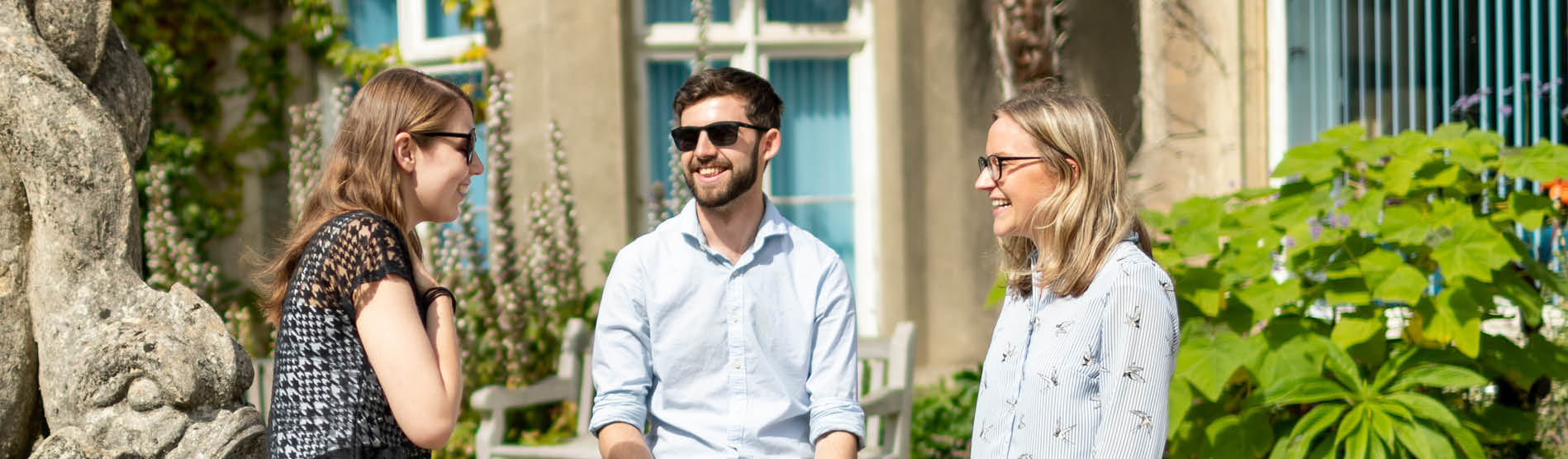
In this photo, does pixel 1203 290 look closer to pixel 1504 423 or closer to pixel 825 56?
pixel 1504 423

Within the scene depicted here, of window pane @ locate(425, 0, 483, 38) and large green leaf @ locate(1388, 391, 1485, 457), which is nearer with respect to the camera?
large green leaf @ locate(1388, 391, 1485, 457)

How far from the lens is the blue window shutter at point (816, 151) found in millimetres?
6945

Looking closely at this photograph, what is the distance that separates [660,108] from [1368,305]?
159 inches

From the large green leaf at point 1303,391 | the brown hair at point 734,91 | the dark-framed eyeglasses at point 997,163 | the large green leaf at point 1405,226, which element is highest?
the brown hair at point 734,91

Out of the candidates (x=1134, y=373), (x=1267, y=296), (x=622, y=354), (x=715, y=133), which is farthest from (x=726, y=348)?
(x=1267, y=296)

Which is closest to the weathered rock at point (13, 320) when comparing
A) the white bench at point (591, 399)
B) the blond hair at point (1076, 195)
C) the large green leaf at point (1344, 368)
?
the white bench at point (591, 399)

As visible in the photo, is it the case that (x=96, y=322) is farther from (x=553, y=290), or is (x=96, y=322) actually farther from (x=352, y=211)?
(x=553, y=290)

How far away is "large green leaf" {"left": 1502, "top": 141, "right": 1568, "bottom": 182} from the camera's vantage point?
3400 millimetres

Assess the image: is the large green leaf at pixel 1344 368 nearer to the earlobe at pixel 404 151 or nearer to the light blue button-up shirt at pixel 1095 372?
the light blue button-up shirt at pixel 1095 372

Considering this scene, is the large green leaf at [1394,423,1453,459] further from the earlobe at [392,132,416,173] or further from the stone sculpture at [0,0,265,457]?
the stone sculpture at [0,0,265,457]

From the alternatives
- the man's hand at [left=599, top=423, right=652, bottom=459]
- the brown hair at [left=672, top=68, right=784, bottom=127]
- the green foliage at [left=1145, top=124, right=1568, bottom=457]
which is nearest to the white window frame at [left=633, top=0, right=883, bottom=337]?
the green foliage at [left=1145, top=124, right=1568, bottom=457]

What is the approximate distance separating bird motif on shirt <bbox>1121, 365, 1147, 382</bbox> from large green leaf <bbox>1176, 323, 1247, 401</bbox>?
4.64ft

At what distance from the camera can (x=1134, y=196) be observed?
621 cm

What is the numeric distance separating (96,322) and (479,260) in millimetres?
3264
